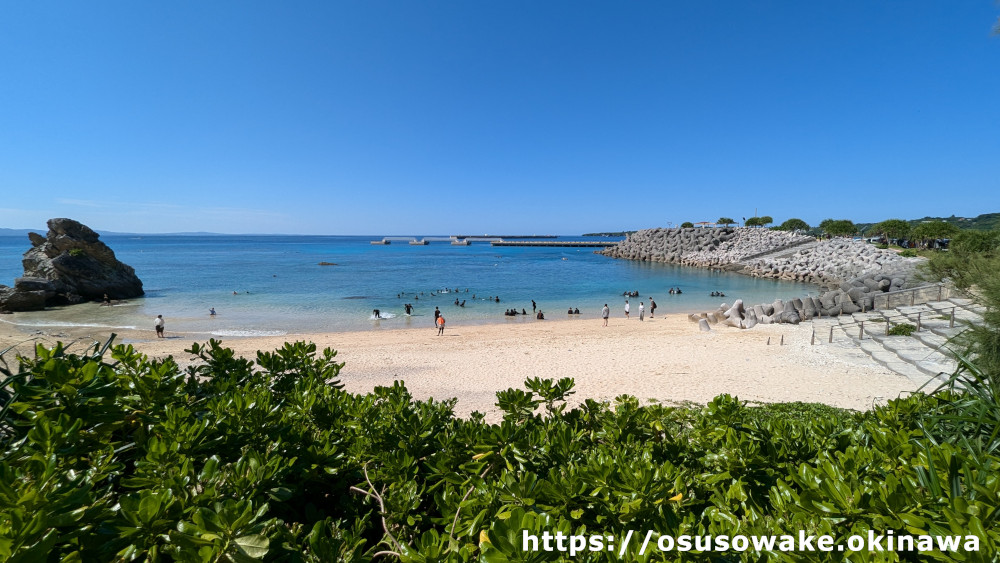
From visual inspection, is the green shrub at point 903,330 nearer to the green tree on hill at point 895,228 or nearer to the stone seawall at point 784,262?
the stone seawall at point 784,262

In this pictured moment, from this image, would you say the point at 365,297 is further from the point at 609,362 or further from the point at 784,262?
the point at 784,262

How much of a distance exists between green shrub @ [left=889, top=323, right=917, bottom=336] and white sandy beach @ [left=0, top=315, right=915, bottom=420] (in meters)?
1.31

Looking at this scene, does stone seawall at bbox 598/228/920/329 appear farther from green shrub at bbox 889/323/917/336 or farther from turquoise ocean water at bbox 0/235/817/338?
green shrub at bbox 889/323/917/336

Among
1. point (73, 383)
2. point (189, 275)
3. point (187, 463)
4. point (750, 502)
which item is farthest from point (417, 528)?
point (189, 275)

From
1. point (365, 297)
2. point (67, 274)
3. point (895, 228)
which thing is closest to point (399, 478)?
point (365, 297)

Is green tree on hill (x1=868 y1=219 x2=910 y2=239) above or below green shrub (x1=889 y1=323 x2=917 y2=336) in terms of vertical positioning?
above

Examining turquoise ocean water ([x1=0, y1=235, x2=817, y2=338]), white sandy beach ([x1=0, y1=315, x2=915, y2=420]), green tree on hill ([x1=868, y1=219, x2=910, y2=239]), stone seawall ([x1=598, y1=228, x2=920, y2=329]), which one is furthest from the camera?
green tree on hill ([x1=868, y1=219, x2=910, y2=239])

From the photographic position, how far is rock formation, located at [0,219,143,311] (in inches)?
918

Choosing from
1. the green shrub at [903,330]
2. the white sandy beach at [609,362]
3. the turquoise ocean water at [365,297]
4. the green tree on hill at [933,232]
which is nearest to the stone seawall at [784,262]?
the white sandy beach at [609,362]

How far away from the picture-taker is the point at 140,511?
1102 mm

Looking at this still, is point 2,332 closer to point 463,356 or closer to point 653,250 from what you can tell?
point 463,356

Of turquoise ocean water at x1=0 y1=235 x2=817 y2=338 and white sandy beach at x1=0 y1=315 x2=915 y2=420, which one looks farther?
turquoise ocean water at x1=0 y1=235 x2=817 y2=338

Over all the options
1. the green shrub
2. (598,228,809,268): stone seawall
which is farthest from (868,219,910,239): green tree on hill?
the green shrub

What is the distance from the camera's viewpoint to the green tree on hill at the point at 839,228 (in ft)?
214
